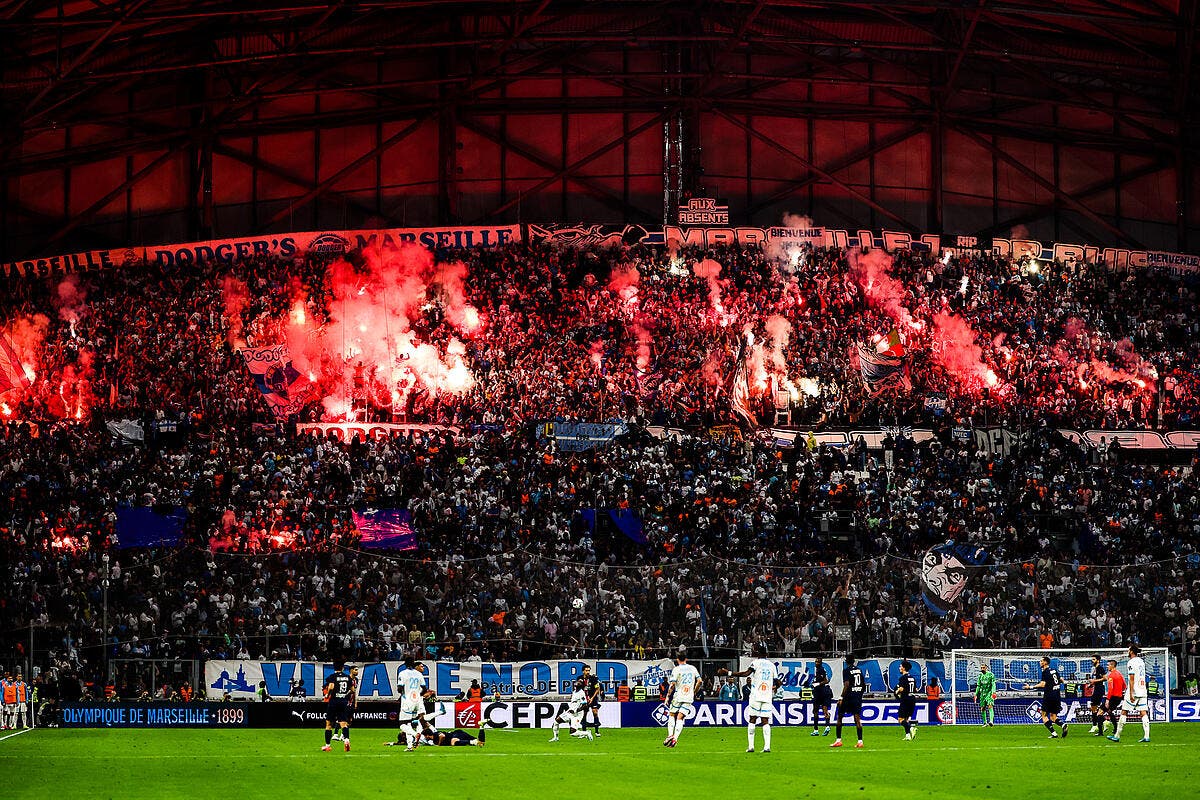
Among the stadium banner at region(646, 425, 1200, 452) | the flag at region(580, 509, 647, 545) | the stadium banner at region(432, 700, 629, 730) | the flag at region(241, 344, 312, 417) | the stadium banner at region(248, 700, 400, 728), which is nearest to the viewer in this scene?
the stadium banner at region(432, 700, 629, 730)

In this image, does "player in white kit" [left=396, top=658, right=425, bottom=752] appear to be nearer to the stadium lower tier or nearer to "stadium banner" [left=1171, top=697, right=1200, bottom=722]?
the stadium lower tier

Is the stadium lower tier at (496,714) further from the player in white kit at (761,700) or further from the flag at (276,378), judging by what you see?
the flag at (276,378)

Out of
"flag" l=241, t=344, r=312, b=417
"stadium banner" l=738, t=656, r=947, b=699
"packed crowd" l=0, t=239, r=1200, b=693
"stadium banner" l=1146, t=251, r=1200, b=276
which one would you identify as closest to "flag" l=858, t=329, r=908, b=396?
"packed crowd" l=0, t=239, r=1200, b=693

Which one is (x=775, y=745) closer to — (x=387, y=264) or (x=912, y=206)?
(x=387, y=264)

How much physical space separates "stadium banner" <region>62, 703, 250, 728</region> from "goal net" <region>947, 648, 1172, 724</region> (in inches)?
645

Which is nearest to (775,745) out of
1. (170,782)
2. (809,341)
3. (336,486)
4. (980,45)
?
(170,782)

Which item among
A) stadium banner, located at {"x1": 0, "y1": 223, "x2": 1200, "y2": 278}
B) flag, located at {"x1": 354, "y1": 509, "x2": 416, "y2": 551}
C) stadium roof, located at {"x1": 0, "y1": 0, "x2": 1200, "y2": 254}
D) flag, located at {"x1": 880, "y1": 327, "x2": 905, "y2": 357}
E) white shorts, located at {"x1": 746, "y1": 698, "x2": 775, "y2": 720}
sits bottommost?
Result: white shorts, located at {"x1": 746, "y1": 698, "x2": 775, "y2": 720}

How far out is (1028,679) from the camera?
3547 cm

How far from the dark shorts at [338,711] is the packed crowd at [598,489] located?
7.86m

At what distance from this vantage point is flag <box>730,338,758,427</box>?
53156 millimetres

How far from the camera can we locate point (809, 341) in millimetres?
54875

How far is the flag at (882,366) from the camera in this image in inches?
2138

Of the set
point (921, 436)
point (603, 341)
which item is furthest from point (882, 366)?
point (603, 341)

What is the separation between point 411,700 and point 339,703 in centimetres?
162
